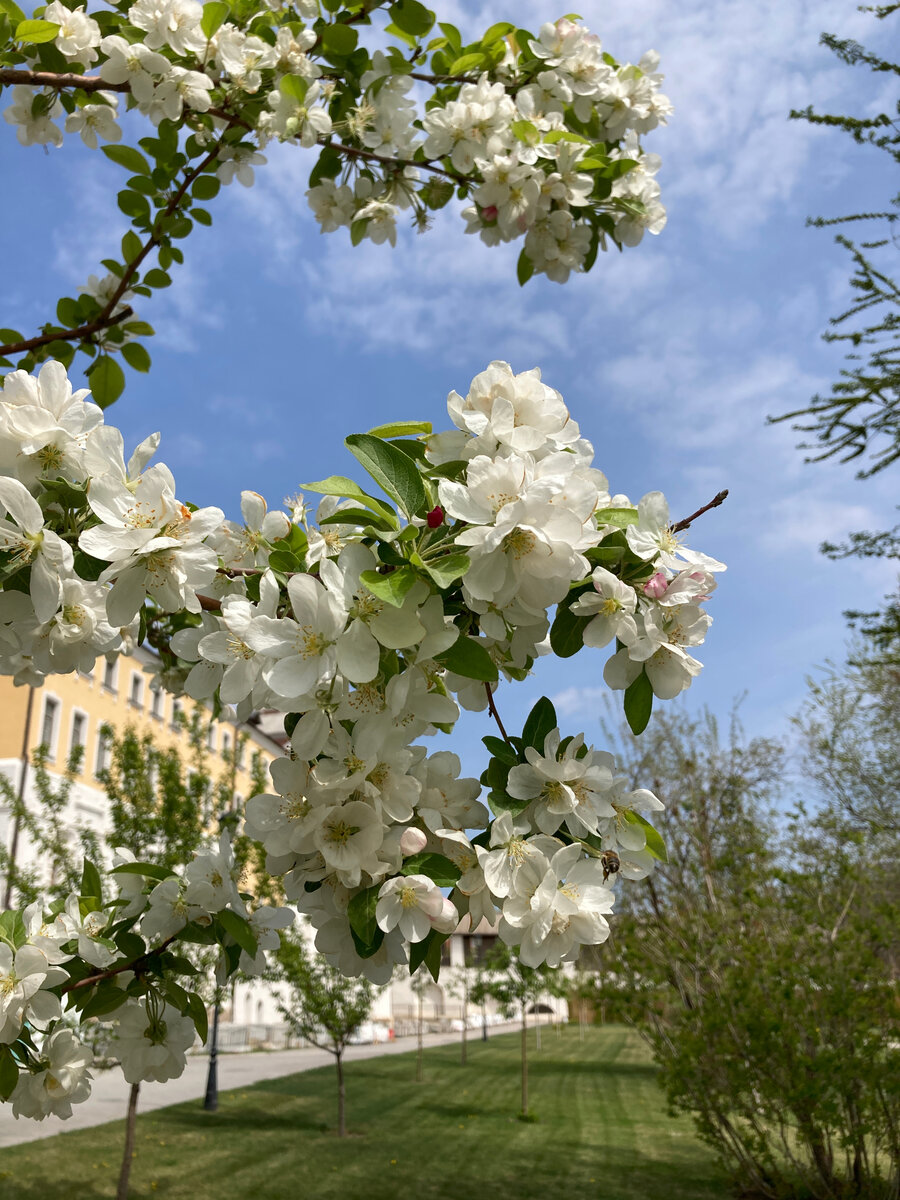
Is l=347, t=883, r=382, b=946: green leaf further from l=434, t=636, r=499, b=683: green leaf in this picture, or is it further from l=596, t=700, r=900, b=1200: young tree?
l=596, t=700, r=900, b=1200: young tree

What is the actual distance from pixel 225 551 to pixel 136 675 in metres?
27.9

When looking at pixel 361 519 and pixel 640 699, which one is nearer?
pixel 361 519

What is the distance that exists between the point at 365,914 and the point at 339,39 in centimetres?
254

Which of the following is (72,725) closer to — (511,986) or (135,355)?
(511,986)

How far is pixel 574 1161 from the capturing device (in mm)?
11086

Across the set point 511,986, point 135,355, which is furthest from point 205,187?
point 511,986

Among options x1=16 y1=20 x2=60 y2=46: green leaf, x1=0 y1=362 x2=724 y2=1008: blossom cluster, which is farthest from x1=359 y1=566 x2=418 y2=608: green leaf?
x1=16 y1=20 x2=60 y2=46: green leaf

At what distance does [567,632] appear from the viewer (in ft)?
4.26

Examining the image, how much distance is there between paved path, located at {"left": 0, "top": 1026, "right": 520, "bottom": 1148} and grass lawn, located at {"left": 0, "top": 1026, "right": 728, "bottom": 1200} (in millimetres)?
592

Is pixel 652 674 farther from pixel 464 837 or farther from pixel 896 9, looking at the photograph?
pixel 896 9

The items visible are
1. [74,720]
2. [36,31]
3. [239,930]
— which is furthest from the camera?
[74,720]

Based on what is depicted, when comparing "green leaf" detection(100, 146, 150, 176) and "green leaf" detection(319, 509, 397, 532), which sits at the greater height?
"green leaf" detection(100, 146, 150, 176)

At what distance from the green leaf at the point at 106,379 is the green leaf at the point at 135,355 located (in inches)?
2.6

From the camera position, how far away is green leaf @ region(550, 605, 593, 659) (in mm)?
1294
